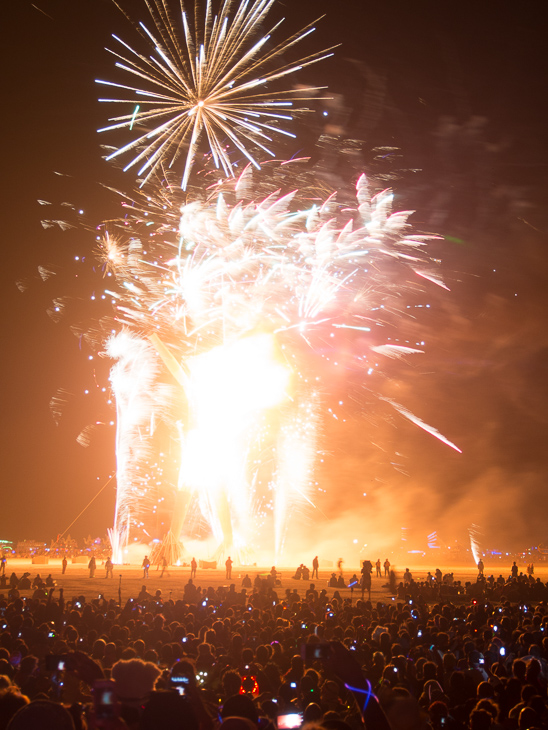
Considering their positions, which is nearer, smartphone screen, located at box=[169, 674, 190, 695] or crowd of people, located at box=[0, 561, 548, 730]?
crowd of people, located at box=[0, 561, 548, 730]

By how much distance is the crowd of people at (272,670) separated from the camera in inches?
135

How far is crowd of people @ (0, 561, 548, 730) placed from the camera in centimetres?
343

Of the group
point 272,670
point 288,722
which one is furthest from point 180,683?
point 272,670

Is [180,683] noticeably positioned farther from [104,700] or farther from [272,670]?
[272,670]

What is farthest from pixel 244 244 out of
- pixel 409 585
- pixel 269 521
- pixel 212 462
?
pixel 269 521

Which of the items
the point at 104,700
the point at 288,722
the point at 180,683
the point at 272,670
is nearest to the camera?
the point at 104,700

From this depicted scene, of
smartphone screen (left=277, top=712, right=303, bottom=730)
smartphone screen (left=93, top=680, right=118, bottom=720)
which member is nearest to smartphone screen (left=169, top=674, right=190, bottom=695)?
smartphone screen (left=93, top=680, right=118, bottom=720)

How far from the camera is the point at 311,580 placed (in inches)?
1026

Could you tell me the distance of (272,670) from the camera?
7098 millimetres

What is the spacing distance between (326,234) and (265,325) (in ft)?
27.0

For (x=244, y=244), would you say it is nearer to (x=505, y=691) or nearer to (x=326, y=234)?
(x=326, y=234)

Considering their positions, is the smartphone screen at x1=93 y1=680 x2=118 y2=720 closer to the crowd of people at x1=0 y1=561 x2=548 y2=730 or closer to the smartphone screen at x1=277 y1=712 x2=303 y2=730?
the crowd of people at x1=0 y1=561 x2=548 y2=730

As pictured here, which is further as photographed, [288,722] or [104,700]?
[288,722]

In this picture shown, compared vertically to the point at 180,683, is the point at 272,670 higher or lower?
lower
